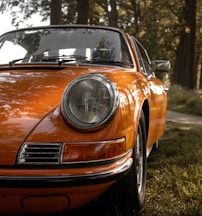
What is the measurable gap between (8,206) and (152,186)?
164 cm

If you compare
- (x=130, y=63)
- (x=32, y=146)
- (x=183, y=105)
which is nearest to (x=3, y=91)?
(x=32, y=146)

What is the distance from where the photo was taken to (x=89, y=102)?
97.5 inches

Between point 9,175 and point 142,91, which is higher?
point 142,91

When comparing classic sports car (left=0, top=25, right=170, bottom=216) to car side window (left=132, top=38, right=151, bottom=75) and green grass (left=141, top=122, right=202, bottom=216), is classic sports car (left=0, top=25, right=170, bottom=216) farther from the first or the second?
car side window (left=132, top=38, right=151, bottom=75)

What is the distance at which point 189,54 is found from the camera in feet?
68.4

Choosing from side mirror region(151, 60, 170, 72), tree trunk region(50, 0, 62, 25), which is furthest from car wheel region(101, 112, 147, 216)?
tree trunk region(50, 0, 62, 25)

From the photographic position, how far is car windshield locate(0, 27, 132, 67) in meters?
3.79

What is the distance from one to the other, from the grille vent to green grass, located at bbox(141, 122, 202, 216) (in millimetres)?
980

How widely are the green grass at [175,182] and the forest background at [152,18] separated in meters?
8.59

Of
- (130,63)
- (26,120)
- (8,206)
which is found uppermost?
(130,63)

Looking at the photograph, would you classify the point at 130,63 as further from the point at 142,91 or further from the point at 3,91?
the point at 3,91

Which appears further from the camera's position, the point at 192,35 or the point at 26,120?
the point at 192,35

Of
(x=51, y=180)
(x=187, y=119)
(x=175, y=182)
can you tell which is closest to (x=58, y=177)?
(x=51, y=180)

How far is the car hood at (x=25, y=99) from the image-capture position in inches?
93.6
